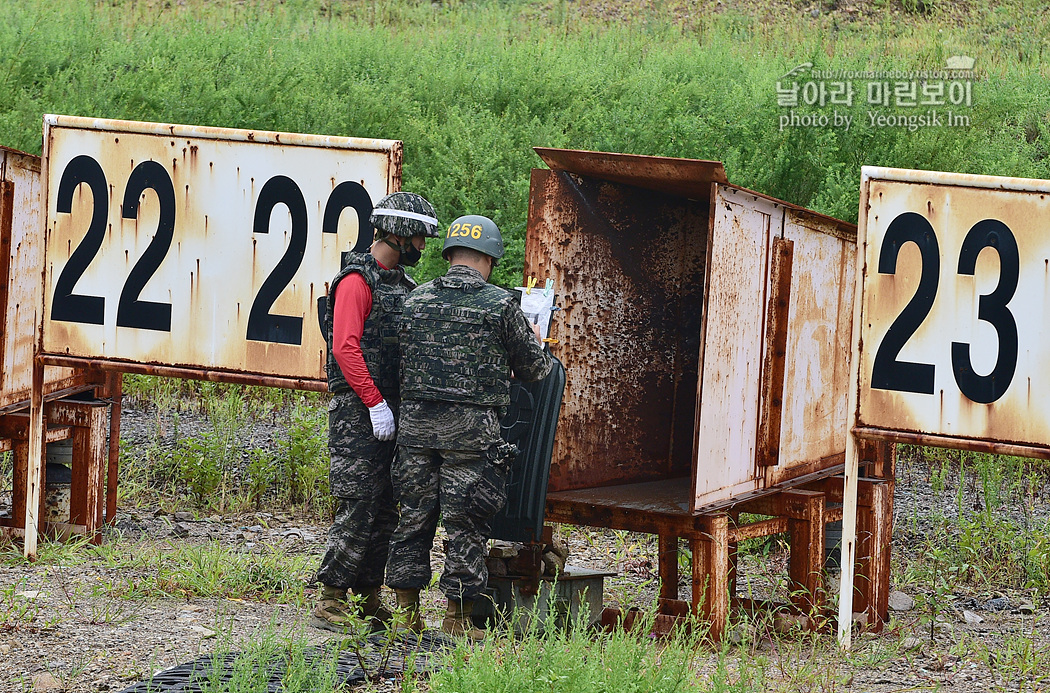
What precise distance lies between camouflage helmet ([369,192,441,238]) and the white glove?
0.67 meters

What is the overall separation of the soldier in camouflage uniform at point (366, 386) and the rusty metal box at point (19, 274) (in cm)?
191

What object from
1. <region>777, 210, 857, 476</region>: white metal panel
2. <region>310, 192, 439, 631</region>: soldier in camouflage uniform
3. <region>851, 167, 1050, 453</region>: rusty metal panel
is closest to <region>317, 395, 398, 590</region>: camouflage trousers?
<region>310, 192, 439, 631</region>: soldier in camouflage uniform

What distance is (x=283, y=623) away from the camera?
4.91 meters

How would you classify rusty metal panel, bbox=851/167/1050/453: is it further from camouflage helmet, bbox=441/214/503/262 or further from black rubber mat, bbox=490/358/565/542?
camouflage helmet, bbox=441/214/503/262

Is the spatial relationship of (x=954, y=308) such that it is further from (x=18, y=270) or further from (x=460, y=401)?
(x=18, y=270)

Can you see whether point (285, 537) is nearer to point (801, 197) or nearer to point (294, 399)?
point (294, 399)

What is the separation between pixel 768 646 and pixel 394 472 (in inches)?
68.3

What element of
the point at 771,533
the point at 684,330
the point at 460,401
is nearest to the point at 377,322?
the point at 460,401

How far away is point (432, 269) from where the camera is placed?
8883 millimetres

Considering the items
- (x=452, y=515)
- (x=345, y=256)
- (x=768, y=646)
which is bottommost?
(x=768, y=646)

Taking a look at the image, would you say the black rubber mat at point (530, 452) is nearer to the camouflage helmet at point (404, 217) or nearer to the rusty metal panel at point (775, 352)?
the camouflage helmet at point (404, 217)

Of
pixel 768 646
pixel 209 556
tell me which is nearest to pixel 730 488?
pixel 768 646

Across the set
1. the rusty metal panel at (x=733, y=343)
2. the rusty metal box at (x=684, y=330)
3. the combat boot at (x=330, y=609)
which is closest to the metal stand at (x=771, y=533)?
the rusty metal box at (x=684, y=330)

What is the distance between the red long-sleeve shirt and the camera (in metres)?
4.44
